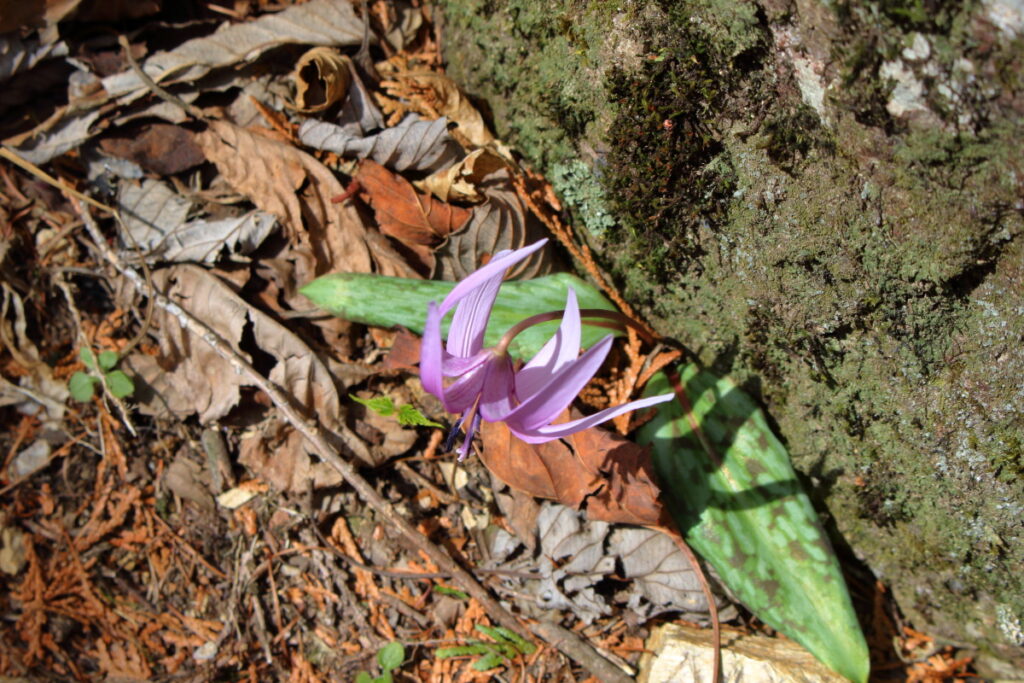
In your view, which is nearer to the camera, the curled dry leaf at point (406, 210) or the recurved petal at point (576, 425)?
the recurved petal at point (576, 425)

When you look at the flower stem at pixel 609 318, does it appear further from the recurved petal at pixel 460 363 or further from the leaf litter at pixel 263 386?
the recurved petal at pixel 460 363

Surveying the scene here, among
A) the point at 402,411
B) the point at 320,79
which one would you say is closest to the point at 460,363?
the point at 402,411

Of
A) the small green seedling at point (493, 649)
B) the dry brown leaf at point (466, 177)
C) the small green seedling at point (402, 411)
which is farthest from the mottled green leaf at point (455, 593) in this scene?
the dry brown leaf at point (466, 177)

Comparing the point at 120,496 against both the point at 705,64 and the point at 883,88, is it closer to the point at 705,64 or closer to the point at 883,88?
the point at 705,64

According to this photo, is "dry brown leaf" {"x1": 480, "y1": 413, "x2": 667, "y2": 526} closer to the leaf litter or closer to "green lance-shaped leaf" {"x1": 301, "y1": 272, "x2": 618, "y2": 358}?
the leaf litter

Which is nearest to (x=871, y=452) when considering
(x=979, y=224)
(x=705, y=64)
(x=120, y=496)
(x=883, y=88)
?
(x=979, y=224)

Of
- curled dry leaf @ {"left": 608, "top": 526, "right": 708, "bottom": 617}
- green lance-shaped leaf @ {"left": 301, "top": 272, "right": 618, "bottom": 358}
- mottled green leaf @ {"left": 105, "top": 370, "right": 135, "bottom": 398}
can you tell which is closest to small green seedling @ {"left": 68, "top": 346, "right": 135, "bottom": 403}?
mottled green leaf @ {"left": 105, "top": 370, "right": 135, "bottom": 398}
